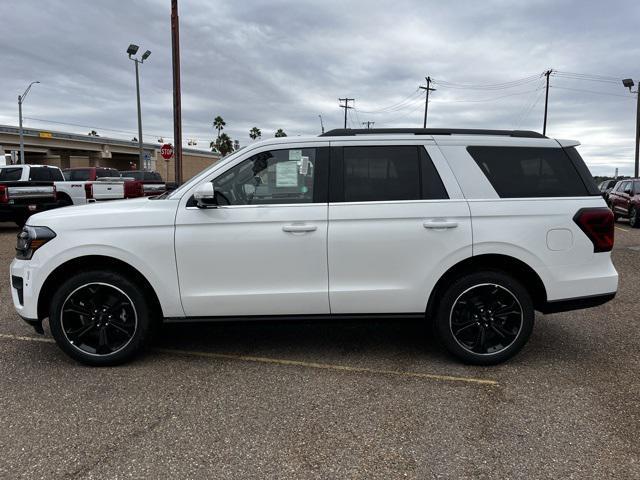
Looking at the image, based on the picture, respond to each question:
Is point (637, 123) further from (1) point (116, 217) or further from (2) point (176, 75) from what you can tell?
(1) point (116, 217)

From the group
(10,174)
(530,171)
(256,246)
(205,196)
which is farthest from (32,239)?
(10,174)

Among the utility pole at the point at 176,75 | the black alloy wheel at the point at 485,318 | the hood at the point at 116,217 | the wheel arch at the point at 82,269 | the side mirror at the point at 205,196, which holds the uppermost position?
the utility pole at the point at 176,75

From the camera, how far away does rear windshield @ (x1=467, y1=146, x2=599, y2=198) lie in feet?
13.7

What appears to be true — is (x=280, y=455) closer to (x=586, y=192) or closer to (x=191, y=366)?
(x=191, y=366)

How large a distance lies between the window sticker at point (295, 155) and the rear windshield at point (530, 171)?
137 cm

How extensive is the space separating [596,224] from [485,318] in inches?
45.0

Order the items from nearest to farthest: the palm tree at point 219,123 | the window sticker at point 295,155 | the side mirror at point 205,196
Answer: the side mirror at point 205,196
the window sticker at point 295,155
the palm tree at point 219,123

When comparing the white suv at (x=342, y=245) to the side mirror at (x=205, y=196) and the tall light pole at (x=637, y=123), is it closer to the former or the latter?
the side mirror at (x=205, y=196)

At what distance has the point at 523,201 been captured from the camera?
4.12 meters

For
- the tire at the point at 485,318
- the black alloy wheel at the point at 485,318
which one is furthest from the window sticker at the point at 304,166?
the black alloy wheel at the point at 485,318

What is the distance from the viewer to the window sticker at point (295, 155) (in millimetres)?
4215

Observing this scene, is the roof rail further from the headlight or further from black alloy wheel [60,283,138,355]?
the headlight

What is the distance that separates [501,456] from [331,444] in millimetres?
962

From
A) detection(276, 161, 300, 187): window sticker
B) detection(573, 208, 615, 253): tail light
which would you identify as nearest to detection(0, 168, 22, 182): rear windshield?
detection(276, 161, 300, 187): window sticker
